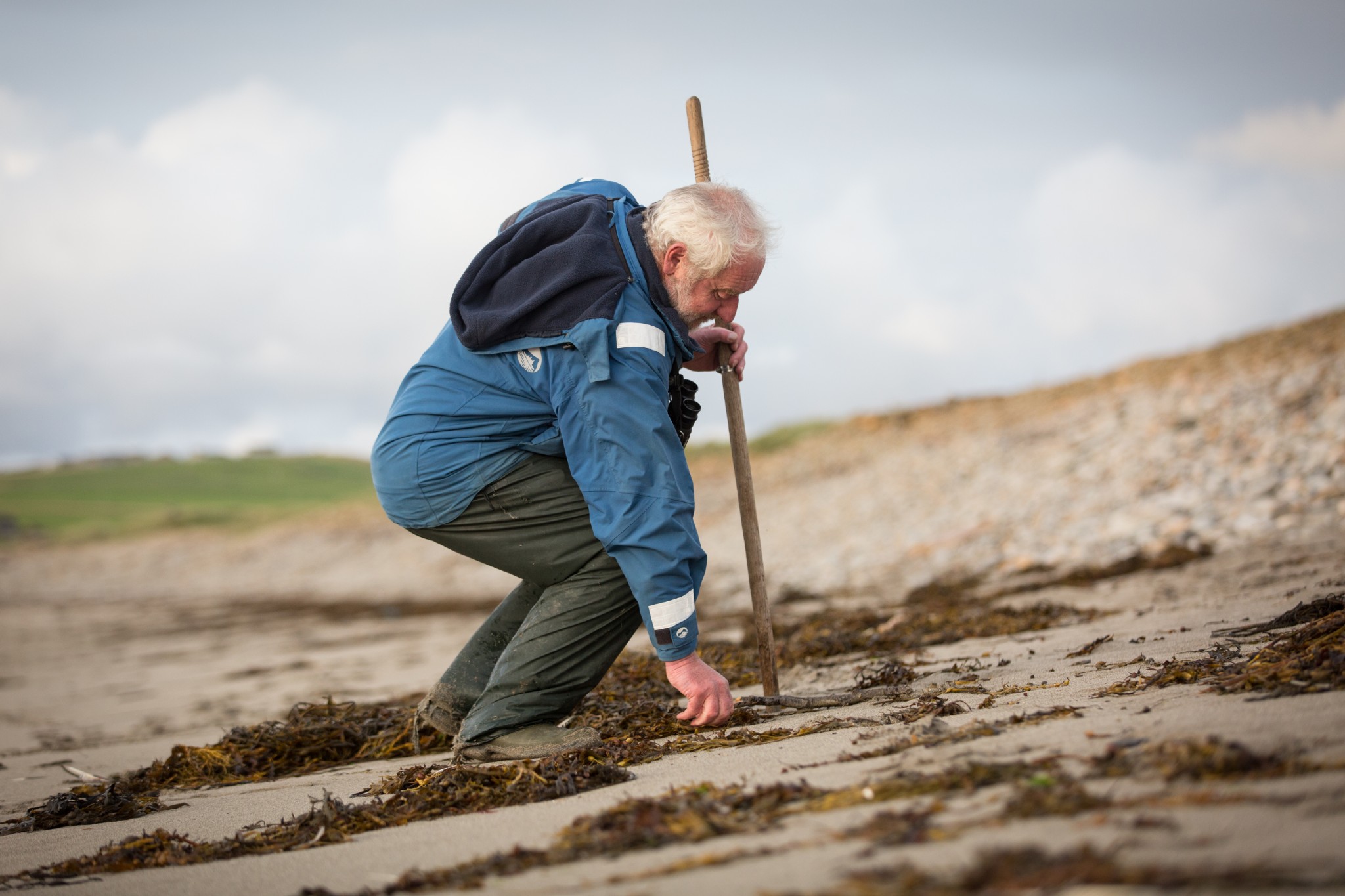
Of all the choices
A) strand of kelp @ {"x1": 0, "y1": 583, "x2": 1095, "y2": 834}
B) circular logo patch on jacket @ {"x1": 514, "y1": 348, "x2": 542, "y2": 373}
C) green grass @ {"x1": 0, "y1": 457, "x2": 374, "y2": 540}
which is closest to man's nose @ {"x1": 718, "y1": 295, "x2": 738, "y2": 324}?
circular logo patch on jacket @ {"x1": 514, "y1": 348, "x2": 542, "y2": 373}

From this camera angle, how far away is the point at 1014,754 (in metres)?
2.24

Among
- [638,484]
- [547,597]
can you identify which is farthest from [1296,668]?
[547,597]

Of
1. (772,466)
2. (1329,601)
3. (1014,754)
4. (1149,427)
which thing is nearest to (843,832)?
(1014,754)

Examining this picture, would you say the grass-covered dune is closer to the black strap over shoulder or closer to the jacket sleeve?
the black strap over shoulder

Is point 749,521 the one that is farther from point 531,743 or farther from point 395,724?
point 395,724

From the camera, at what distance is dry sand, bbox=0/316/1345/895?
1.82 meters

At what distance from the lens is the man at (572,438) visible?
301 cm

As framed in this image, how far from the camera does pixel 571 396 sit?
3076mm

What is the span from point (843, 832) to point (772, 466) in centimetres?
1637

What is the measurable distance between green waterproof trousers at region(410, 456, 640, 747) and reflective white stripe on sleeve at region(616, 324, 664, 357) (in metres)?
0.55

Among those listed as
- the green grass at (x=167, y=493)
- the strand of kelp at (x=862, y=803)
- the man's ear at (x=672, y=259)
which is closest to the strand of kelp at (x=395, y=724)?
the strand of kelp at (x=862, y=803)

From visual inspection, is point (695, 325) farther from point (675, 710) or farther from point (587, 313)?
point (675, 710)

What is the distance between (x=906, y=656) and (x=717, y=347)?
75.3 inches

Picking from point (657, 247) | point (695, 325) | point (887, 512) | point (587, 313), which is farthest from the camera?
point (887, 512)
